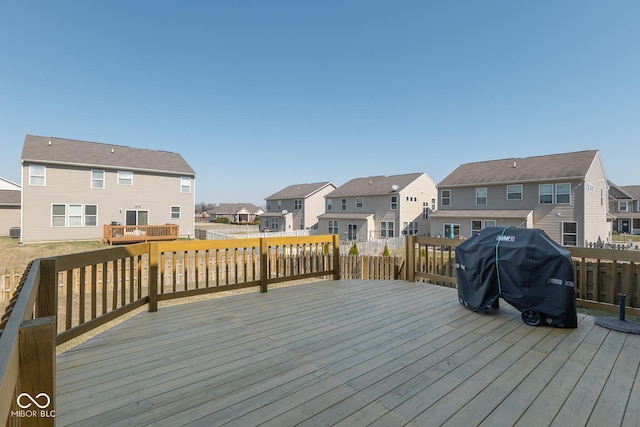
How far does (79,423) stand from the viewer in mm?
Result: 1912

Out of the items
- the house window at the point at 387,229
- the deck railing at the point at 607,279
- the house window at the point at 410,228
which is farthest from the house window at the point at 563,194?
the deck railing at the point at 607,279

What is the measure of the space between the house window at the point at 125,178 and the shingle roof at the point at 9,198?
11147 mm

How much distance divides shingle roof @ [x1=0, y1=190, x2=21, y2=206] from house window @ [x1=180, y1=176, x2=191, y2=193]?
13.8 metres

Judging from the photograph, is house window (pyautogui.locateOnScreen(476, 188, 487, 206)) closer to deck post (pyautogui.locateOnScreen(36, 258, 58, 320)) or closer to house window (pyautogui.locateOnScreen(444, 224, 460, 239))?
house window (pyautogui.locateOnScreen(444, 224, 460, 239))

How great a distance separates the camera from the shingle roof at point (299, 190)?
32.6 metres

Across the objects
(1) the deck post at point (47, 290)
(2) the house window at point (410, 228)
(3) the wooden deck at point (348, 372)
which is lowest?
(3) the wooden deck at point (348, 372)

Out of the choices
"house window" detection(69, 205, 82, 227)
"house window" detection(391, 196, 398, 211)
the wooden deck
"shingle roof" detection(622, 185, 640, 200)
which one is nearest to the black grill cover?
the wooden deck

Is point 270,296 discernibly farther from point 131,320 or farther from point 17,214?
point 17,214

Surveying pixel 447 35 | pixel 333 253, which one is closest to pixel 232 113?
pixel 447 35

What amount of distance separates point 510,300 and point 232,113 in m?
20.1

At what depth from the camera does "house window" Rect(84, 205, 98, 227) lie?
62.1 feet

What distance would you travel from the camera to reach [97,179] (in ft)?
63.6

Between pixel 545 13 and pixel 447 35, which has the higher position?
pixel 447 35

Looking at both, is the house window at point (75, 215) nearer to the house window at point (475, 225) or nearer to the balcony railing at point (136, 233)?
the balcony railing at point (136, 233)
